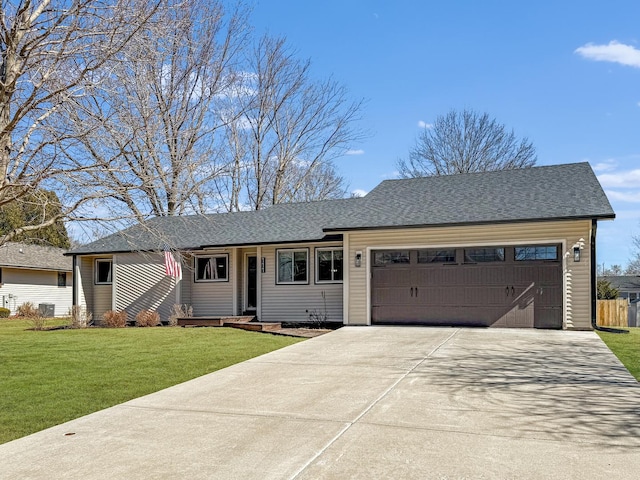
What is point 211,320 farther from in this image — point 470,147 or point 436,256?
point 470,147

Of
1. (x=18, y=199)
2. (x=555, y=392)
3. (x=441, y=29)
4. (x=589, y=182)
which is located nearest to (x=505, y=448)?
(x=555, y=392)

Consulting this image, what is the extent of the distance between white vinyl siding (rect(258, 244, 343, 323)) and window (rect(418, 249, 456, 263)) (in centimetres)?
300

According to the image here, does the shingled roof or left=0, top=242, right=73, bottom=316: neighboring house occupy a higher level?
the shingled roof

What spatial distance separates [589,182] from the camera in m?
15.4

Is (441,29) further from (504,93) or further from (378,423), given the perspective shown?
(378,423)

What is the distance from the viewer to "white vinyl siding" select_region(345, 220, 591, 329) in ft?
43.6

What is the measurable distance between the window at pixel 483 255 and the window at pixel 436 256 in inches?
14.3

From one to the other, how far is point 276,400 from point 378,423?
157cm

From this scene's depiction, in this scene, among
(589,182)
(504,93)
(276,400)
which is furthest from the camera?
(504,93)

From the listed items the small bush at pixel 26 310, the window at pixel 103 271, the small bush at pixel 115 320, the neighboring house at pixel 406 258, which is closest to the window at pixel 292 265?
the neighboring house at pixel 406 258

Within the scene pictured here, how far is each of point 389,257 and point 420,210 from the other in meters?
1.67

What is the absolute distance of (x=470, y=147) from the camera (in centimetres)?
3350

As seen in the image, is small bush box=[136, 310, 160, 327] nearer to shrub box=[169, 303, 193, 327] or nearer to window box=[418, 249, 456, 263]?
shrub box=[169, 303, 193, 327]

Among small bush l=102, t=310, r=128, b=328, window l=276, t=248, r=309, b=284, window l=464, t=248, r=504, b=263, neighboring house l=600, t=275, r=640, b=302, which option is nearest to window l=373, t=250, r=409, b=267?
window l=464, t=248, r=504, b=263
